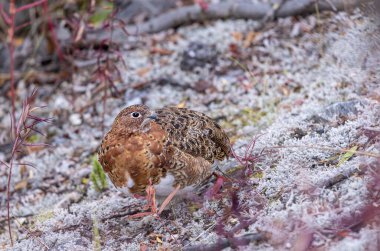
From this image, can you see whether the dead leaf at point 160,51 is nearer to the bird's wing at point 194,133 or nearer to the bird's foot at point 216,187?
the bird's wing at point 194,133

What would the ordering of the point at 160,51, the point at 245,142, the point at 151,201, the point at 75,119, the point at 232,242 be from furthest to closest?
the point at 160,51 → the point at 75,119 → the point at 245,142 → the point at 151,201 → the point at 232,242

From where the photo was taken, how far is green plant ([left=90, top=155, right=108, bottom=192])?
488 centimetres

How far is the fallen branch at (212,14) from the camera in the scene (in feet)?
21.0

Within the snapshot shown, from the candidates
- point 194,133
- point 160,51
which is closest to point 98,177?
point 194,133

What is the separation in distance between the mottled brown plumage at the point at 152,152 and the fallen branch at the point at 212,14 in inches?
102

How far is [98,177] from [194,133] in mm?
1174

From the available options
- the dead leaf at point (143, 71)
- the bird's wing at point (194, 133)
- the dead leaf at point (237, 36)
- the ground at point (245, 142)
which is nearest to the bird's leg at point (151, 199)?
the ground at point (245, 142)

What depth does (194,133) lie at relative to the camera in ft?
13.9

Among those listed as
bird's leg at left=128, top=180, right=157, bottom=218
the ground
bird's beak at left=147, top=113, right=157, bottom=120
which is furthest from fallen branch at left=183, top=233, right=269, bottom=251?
bird's beak at left=147, top=113, right=157, bottom=120

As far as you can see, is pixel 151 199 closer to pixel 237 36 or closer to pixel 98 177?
pixel 98 177

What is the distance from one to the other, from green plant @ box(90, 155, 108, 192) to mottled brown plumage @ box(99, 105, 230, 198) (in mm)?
893

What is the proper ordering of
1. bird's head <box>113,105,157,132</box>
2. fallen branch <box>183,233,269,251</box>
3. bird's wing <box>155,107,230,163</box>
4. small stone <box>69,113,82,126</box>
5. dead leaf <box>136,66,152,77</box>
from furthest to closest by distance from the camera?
dead leaf <box>136,66,152,77</box> → small stone <box>69,113,82,126</box> → bird's wing <box>155,107,230,163</box> → bird's head <box>113,105,157,132</box> → fallen branch <box>183,233,269,251</box>

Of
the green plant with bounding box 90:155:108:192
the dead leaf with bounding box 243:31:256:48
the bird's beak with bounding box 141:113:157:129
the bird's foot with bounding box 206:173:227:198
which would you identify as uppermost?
the bird's beak with bounding box 141:113:157:129

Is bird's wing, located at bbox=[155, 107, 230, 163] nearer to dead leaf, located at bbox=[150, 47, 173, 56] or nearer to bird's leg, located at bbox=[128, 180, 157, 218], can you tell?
bird's leg, located at bbox=[128, 180, 157, 218]
